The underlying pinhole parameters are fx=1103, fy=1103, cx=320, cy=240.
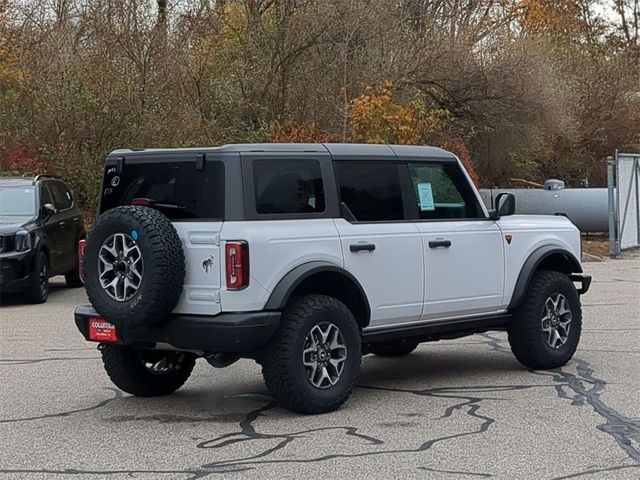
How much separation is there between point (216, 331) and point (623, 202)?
1756cm

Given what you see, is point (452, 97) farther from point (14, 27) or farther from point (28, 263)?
point (28, 263)

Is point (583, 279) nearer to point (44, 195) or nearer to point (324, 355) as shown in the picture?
point (324, 355)

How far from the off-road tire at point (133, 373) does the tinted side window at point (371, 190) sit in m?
1.72

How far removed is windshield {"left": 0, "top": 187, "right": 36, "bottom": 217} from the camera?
625 inches

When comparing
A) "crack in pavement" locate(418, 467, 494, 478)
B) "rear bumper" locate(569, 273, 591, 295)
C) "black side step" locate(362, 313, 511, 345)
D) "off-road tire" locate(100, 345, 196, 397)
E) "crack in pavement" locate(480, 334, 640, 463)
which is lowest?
"crack in pavement" locate(480, 334, 640, 463)

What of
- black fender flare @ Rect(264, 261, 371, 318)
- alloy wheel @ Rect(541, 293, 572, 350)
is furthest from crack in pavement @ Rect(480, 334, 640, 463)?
black fender flare @ Rect(264, 261, 371, 318)

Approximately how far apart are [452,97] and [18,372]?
771 inches

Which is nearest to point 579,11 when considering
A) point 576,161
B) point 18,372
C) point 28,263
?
point 576,161

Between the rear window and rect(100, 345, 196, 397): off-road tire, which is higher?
the rear window

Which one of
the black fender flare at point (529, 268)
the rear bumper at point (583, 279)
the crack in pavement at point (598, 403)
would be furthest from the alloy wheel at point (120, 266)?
the rear bumper at point (583, 279)

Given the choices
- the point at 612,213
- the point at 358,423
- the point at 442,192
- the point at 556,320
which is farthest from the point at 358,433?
the point at 612,213

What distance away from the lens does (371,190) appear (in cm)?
842

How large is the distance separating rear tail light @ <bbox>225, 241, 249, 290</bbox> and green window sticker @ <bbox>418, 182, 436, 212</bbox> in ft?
6.55

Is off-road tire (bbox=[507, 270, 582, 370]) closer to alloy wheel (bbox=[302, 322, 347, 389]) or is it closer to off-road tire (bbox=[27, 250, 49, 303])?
alloy wheel (bbox=[302, 322, 347, 389])
